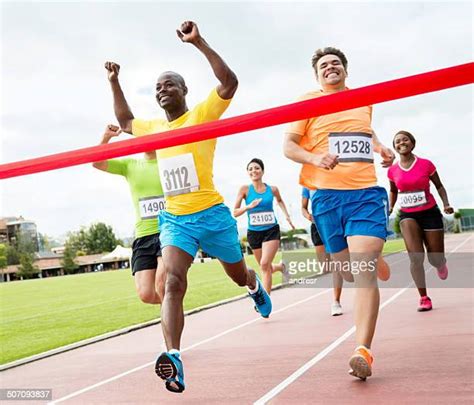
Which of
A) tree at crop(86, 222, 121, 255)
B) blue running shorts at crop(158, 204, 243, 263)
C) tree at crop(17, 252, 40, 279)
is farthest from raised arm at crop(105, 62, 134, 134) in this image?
tree at crop(17, 252, 40, 279)

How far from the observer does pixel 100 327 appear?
445 inches

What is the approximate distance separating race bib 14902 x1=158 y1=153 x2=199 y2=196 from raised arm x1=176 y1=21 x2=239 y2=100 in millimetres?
469

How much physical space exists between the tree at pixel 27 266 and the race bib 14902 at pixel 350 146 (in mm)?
52529

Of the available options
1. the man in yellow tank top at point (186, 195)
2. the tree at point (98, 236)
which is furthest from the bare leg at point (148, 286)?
the tree at point (98, 236)

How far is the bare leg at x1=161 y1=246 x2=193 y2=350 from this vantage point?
13.7ft

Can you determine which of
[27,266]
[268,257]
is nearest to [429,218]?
[268,257]

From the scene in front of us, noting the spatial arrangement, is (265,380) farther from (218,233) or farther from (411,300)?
(411,300)

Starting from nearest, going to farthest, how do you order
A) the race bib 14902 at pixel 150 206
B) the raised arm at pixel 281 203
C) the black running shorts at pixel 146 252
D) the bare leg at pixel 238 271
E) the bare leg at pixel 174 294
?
the bare leg at pixel 174 294 < the bare leg at pixel 238 271 < the race bib 14902 at pixel 150 206 < the black running shorts at pixel 146 252 < the raised arm at pixel 281 203

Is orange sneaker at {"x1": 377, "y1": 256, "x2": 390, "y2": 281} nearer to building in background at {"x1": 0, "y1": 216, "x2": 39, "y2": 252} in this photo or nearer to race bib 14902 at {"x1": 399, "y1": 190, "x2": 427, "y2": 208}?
race bib 14902 at {"x1": 399, "y1": 190, "x2": 427, "y2": 208}

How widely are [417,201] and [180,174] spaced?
13.4ft

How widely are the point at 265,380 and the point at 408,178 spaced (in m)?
3.46

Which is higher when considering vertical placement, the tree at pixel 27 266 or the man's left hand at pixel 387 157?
the tree at pixel 27 266

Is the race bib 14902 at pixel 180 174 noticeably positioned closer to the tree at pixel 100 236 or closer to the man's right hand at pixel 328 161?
the man's right hand at pixel 328 161

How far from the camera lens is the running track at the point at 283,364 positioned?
4.54 metres
